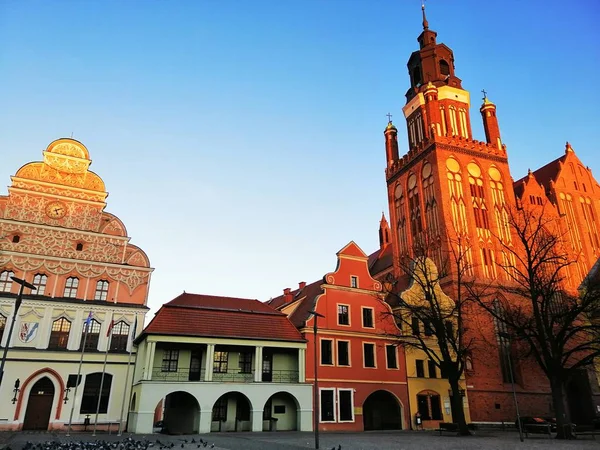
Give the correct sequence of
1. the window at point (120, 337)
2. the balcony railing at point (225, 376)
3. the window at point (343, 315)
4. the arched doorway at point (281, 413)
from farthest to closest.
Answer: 1. the window at point (343, 315)
2. the window at point (120, 337)
3. the arched doorway at point (281, 413)
4. the balcony railing at point (225, 376)

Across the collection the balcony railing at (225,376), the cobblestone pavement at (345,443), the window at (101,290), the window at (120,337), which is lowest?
the cobblestone pavement at (345,443)

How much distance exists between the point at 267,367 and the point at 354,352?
636 centimetres

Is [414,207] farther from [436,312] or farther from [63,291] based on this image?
[63,291]

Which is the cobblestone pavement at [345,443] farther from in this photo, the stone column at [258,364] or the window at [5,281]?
the window at [5,281]

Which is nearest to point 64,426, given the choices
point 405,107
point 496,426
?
point 496,426

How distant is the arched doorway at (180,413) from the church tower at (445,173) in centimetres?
2584

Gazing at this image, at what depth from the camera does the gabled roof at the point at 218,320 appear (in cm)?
2838

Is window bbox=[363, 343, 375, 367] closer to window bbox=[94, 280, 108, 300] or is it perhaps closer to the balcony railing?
the balcony railing

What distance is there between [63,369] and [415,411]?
79.9 ft

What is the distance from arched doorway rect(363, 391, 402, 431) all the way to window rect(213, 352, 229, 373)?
10.9 m

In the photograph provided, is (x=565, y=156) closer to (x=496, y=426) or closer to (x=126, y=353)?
(x=496, y=426)

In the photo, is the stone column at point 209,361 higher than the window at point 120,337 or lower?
lower

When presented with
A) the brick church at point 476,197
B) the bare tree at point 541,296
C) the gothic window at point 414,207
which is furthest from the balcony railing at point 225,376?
the gothic window at point 414,207

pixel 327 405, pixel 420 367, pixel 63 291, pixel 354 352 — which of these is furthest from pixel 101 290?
pixel 420 367
